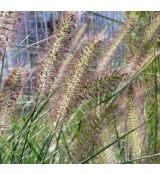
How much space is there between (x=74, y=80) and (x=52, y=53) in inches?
3.4

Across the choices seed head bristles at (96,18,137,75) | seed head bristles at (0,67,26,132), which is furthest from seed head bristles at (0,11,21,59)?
seed head bristles at (96,18,137,75)

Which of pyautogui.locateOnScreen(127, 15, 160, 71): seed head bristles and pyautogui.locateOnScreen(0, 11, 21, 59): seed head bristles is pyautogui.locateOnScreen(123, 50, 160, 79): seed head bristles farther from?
pyautogui.locateOnScreen(0, 11, 21, 59): seed head bristles

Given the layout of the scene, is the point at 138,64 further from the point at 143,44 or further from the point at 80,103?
the point at 80,103

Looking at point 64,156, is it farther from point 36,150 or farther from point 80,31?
point 80,31

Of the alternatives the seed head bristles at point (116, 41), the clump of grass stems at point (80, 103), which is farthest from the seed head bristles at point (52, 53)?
the seed head bristles at point (116, 41)

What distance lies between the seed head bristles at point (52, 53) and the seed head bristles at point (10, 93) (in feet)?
0.13

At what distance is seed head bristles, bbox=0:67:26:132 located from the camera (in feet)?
2.89

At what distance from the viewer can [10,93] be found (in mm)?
900

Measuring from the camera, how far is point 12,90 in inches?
35.6

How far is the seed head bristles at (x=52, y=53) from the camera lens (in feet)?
3.07

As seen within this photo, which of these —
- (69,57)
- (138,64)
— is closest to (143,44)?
(138,64)

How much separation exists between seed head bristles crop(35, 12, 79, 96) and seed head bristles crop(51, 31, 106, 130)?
5cm
